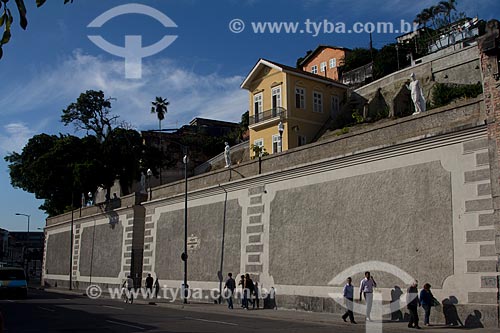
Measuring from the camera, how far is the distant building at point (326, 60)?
73.9 m

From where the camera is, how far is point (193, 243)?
30500mm

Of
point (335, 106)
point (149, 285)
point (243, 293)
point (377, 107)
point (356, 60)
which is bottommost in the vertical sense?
point (149, 285)

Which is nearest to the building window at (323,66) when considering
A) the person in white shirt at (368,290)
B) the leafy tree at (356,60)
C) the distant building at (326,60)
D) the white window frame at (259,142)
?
the distant building at (326,60)

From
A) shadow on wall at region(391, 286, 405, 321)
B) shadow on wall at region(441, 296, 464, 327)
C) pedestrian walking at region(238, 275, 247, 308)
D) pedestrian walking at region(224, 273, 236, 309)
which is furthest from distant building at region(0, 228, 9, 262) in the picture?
shadow on wall at region(441, 296, 464, 327)

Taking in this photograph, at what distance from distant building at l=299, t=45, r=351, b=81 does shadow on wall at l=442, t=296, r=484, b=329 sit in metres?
58.5

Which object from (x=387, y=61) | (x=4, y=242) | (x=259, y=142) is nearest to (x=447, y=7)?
(x=387, y=61)

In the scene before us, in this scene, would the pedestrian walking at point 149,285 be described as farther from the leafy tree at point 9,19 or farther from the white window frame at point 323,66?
the white window frame at point 323,66

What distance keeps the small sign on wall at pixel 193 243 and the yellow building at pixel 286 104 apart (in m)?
13.5

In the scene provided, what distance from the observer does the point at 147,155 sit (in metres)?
51.2

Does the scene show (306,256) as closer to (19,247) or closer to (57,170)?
(57,170)

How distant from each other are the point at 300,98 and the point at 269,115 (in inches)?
115

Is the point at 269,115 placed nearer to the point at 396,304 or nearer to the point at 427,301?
the point at 396,304

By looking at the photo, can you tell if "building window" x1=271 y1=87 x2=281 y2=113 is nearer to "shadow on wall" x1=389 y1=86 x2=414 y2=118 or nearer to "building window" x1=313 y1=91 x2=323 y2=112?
"building window" x1=313 y1=91 x2=323 y2=112

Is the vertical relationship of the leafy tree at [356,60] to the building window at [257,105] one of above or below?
above
